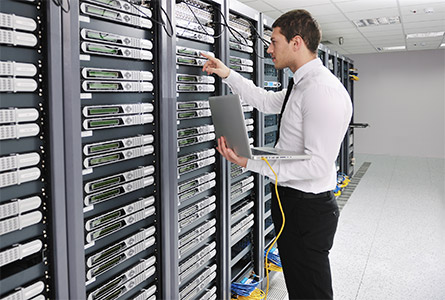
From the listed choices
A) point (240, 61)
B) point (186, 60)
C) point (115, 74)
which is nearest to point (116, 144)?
point (115, 74)

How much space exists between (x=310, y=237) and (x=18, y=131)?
47.0 inches

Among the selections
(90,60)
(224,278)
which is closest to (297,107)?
(90,60)

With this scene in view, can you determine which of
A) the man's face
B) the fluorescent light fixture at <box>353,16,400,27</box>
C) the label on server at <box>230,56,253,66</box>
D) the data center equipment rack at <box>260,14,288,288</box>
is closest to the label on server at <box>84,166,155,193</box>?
the man's face

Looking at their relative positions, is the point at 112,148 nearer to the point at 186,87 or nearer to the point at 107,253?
the point at 107,253

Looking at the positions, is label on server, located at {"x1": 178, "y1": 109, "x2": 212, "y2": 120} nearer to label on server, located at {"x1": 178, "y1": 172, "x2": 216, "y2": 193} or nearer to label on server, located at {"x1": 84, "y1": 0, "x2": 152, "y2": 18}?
label on server, located at {"x1": 178, "y1": 172, "x2": 216, "y2": 193}

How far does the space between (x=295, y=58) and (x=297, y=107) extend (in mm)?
240

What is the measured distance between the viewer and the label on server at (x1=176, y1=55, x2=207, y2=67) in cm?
166

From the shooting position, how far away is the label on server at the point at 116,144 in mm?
1240

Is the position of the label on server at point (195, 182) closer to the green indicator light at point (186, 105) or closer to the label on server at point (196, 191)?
the label on server at point (196, 191)

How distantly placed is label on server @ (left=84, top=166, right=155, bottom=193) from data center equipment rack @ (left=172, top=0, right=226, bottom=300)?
0.19m

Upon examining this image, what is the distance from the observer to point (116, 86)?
133 cm

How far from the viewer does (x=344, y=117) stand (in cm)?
156

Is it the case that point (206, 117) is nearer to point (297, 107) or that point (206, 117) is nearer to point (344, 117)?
point (297, 107)

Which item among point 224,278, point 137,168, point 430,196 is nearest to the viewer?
point 137,168
